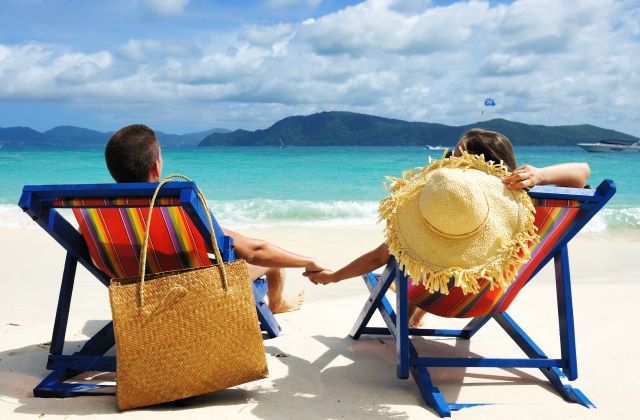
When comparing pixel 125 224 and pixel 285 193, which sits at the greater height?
pixel 125 224

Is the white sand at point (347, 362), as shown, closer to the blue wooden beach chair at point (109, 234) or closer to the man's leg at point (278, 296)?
the man's leg at point (278, 296)

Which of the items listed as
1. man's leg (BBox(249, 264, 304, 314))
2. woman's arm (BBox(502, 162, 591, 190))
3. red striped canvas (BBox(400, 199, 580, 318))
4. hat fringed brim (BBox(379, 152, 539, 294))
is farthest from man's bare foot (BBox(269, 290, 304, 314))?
woman's arm (BBox(502, 162, 591, 190))

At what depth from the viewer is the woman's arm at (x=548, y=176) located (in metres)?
2.41

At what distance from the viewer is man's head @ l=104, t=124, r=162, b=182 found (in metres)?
2.91

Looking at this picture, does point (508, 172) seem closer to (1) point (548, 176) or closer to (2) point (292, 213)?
(1) point (548, 176)

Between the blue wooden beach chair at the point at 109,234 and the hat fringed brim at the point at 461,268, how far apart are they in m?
0.79

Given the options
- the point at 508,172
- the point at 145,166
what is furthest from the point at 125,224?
the point at 508,172

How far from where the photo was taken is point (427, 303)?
296cm

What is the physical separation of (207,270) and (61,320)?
40.8 inches

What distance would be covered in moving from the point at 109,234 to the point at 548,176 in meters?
1.96

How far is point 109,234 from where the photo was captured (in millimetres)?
2771

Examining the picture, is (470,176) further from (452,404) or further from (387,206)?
(452,404)

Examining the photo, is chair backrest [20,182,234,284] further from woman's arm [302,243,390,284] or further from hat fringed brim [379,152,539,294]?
hat fringed brim [379,152,539,294]

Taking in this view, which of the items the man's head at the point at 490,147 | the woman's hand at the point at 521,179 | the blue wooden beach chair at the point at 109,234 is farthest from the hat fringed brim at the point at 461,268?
the blue wooden beach chair at the point at 109,234
